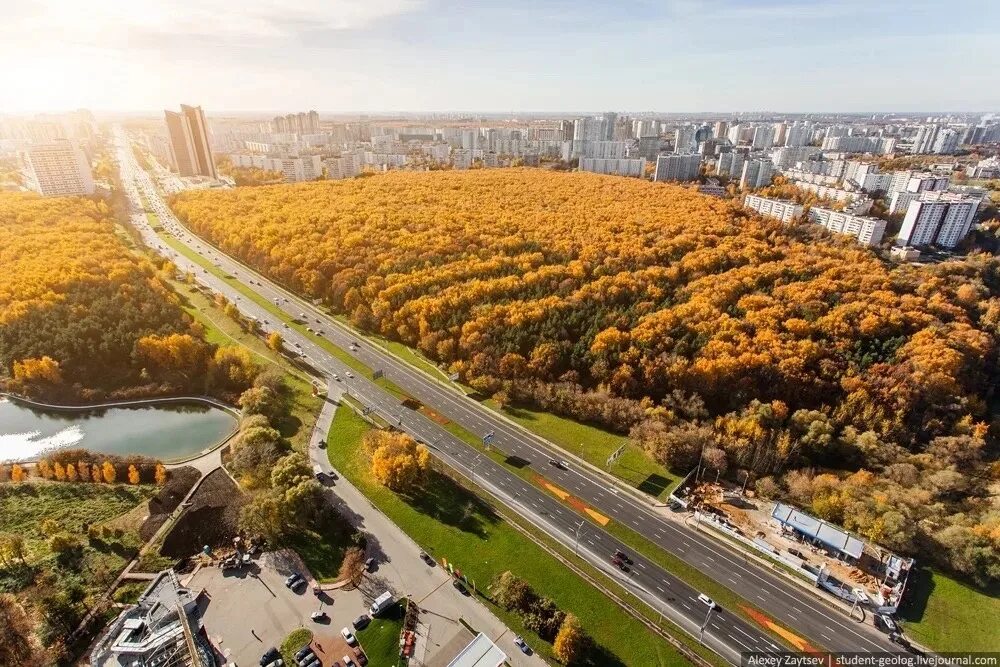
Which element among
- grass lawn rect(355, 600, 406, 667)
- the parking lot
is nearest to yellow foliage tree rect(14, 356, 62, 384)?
the parking lot

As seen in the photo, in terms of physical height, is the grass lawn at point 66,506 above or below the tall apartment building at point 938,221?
below

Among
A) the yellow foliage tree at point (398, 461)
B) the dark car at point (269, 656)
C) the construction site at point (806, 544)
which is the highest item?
the yellow foliage tree at point (398, 461)

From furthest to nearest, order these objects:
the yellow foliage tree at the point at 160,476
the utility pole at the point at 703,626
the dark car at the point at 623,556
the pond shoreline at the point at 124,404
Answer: the pond shoreline at the point at 124,404 < the yellow foliage tree at the point at 160,476 < the dark car at the point at 623,556 < the utility pole at the point at 703,626

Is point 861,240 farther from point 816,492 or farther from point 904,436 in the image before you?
point 816,492

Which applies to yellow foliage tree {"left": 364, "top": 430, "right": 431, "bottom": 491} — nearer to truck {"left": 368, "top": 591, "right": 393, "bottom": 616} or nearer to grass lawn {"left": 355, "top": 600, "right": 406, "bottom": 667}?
Result: truck {"left": 368, "top": 591, "right": 393, "bottom": 616}

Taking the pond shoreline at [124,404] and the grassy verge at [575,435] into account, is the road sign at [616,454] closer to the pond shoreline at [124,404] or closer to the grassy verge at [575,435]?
the grassy verge at [575,435]

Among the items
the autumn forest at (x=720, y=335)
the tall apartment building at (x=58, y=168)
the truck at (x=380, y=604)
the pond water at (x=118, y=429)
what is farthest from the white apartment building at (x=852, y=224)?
the tall apartment building at (x=58, y=168)

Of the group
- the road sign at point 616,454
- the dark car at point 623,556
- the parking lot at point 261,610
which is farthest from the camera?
the road sign at point 616,454

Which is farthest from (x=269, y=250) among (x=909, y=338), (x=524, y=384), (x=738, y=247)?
(x=909, y=338)

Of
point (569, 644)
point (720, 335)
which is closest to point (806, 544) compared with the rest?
point (569, 644)
